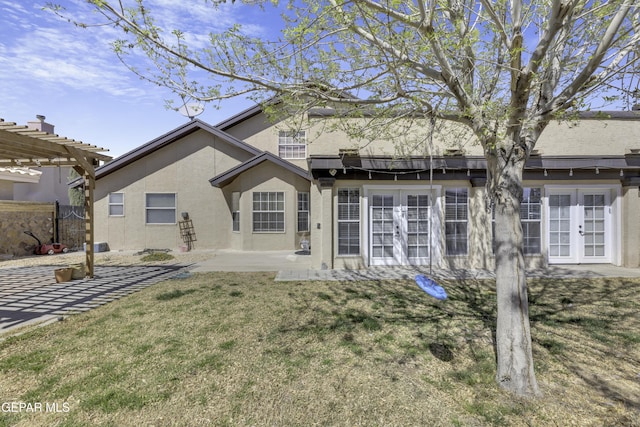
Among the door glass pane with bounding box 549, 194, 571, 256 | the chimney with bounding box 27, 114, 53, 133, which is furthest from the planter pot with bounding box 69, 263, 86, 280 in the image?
the chimney with bounding box 27, 114, 53, 133

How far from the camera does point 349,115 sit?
16.6 feet

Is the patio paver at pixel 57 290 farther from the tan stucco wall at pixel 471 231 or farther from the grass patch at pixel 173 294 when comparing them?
the tan stucco wall at pixel 471 231

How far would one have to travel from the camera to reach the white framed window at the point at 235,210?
15.0 meters

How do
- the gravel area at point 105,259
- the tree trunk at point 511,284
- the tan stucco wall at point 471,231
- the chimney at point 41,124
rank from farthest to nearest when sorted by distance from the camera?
the chimney at point 41,124 < the gravel area at point 105,259 < the tan stucco wall at point 471,231 < the tree trunk at point 511,284

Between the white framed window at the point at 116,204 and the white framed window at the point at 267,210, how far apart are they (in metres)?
6.58

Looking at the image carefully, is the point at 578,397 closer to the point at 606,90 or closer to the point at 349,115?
the point at 606,90

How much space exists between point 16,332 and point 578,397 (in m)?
7.70

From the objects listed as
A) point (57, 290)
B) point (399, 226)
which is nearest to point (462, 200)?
point (399, 226)

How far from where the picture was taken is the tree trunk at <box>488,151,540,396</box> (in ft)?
11.5

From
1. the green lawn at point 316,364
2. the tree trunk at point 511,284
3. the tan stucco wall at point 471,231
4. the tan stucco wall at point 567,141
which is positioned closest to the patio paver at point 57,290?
the green lawn at point 316,364

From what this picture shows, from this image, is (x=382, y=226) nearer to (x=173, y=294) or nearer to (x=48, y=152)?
(x=173, y=294)

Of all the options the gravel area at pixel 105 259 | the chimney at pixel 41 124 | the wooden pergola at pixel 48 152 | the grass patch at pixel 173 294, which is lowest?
the grass patch at pixel 173 294

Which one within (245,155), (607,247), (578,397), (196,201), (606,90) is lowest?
(578,397)

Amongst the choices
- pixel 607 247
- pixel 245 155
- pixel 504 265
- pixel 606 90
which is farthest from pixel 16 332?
pixel 607 247
